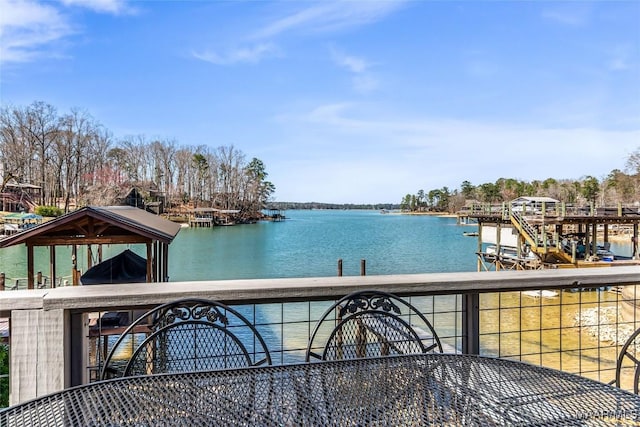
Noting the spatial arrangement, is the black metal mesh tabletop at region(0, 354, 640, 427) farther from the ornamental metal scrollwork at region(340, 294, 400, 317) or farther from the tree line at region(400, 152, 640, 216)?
the tree line at region(400, 152, 640, 216)

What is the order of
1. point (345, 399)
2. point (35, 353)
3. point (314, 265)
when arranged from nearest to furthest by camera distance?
point (345, 399)
point (35, 353)
point (314, 265)

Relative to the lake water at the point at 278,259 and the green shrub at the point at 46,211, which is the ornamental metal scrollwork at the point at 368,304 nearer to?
the lake water at the point at 278,259

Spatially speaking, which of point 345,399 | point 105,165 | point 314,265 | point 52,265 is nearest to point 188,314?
point 345,399

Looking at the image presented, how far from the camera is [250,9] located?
313 inches

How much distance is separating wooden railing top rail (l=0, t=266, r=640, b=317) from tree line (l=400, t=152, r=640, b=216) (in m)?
25.8

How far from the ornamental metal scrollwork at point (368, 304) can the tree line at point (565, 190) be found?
87.2 ft

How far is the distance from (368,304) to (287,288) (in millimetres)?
326

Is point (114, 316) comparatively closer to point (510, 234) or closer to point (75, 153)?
point (510, 234)

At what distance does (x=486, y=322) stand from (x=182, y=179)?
47.5 metres

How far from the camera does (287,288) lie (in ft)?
5.33

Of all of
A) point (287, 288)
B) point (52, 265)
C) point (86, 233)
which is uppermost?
point (287, 288)

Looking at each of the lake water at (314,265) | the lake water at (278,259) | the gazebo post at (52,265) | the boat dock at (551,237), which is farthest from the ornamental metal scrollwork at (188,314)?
the boat dock at (551,237)

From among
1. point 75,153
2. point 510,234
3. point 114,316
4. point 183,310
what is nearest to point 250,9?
point 114,316

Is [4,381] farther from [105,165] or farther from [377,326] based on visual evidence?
[105,165]
